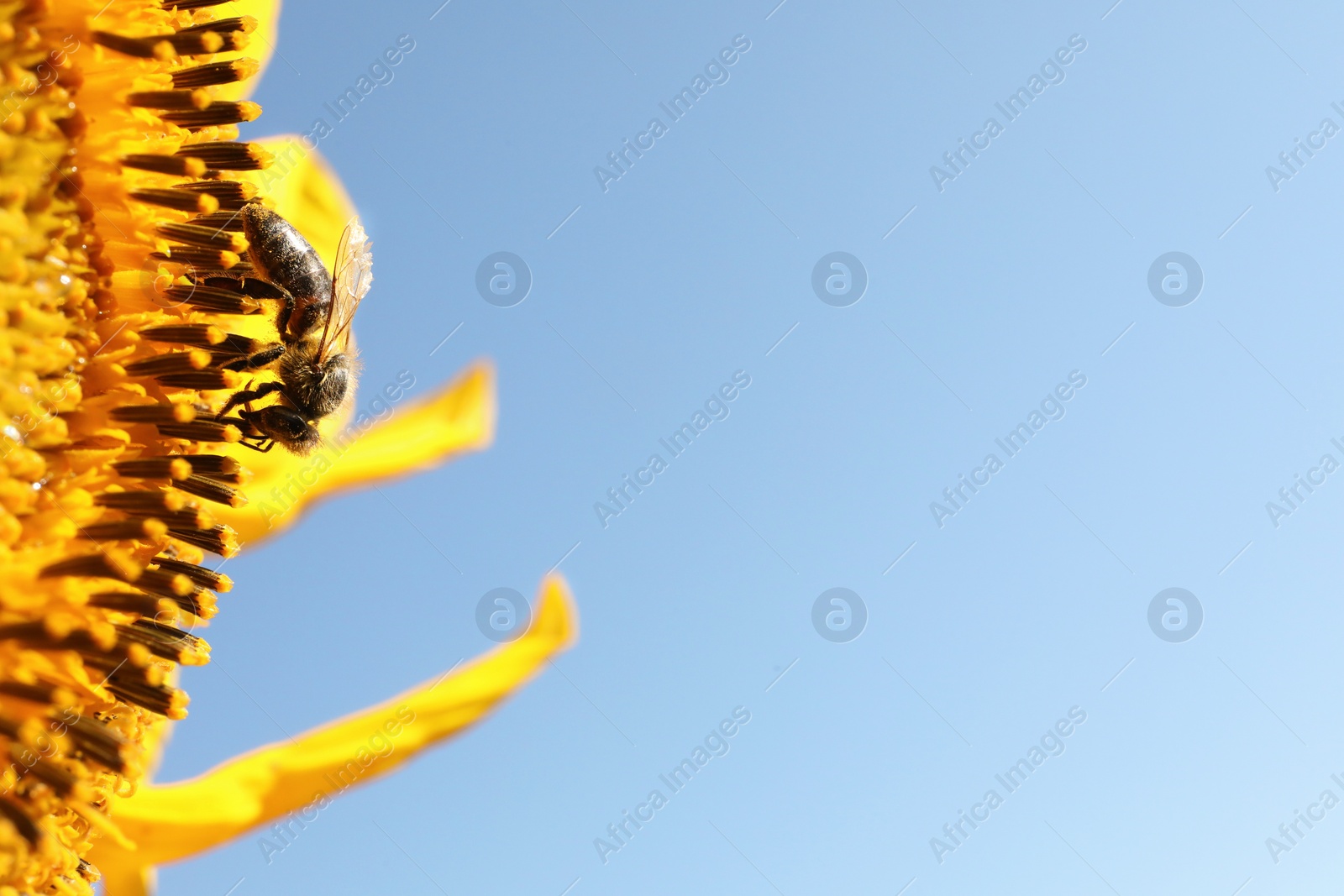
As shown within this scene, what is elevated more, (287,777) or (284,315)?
(284,315)

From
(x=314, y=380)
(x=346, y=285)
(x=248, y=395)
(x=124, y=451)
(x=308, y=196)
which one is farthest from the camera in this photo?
(x=308, y=196)

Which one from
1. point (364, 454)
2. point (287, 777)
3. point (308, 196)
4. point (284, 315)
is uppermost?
point (308, 196)

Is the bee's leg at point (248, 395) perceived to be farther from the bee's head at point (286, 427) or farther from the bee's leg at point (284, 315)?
the bee's leg at point (284, 315)

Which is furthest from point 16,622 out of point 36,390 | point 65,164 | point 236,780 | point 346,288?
point 346,288

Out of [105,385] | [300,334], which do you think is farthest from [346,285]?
[105,385]

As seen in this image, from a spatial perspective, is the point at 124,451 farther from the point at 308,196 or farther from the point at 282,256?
the point at 308,196

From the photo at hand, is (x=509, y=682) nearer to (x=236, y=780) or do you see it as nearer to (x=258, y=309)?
(x=236, y=780)

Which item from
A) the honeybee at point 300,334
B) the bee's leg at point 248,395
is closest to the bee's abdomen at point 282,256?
the honeybee at point 300,334
